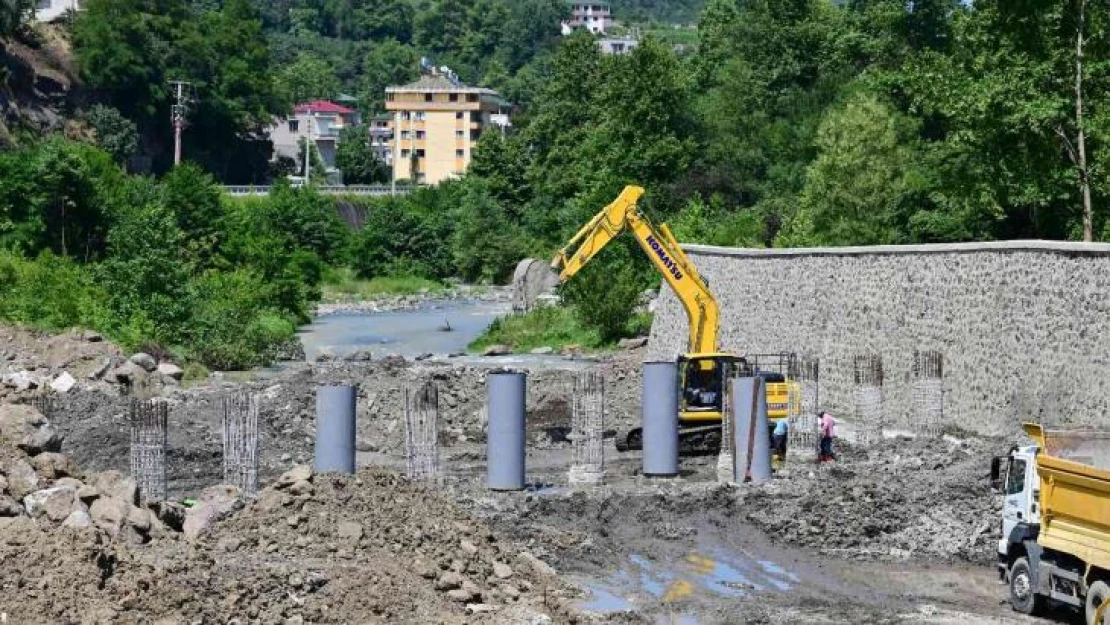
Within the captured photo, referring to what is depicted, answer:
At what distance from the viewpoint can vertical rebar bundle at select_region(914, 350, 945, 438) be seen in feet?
107

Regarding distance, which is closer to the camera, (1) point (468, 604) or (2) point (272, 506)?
(1) point (468, 604)

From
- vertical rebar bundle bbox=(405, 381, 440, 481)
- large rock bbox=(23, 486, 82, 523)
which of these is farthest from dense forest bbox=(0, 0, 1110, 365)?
large rock bbox=(23, 486, 82, 523)

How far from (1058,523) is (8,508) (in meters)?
10.4

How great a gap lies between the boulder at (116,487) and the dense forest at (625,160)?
22.5m

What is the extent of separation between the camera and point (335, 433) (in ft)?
81.7

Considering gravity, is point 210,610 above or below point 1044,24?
below

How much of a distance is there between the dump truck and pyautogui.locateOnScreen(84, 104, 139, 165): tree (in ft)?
341

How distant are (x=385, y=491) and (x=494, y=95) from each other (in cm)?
17248

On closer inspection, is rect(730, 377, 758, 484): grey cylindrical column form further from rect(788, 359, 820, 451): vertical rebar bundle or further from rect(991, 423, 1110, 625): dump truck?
rect(991, 423, 1110, 625): dump truck

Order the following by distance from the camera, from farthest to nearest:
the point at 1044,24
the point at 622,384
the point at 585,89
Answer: the point at 585,89, the point at 622,384, the point at 1044,24

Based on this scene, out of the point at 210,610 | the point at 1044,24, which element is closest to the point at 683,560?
the point at 210,610

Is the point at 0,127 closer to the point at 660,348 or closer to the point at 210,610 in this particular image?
the point at 660,348

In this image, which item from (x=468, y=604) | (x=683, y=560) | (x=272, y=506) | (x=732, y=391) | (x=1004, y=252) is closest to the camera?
(x=468, y=604)

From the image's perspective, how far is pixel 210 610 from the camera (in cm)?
1639
